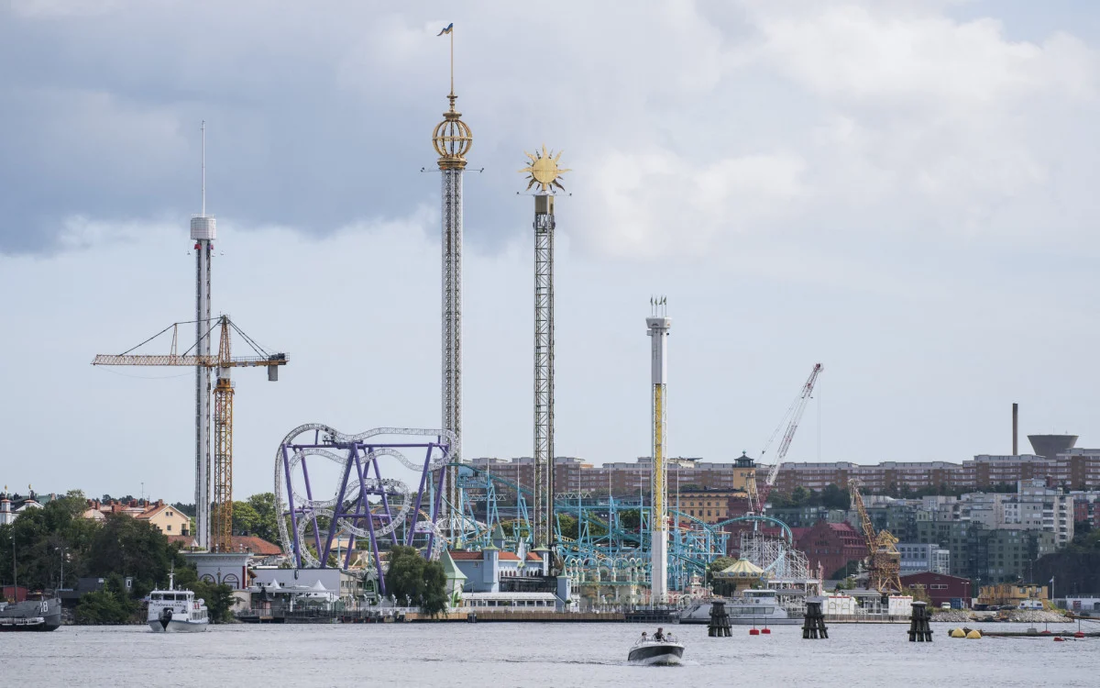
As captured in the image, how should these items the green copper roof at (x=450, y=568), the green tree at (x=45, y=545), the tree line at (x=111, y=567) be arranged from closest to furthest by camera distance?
the tree line at (x=111, y=567) → the green tree at (x=45, y=545) → the green copper roof at (x=450, y=568)

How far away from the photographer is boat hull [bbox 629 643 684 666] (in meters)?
110

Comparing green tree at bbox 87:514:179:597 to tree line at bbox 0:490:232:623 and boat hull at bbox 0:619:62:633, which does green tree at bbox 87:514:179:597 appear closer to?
tree line at bbox 0:490:232:623

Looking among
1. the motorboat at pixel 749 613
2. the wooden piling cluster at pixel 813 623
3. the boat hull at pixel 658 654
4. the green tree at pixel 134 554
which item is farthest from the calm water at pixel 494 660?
the motorboat at pixel 749 613

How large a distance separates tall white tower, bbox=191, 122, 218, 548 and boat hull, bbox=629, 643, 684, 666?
8195 centimetres

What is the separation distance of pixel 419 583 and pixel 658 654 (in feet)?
211

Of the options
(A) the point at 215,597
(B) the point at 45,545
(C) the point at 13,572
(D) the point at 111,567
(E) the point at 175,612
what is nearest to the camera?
(E) the point at 175,612

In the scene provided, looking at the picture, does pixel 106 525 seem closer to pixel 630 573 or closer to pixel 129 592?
pixel 129 592

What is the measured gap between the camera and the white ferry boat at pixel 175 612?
13975 centimetres

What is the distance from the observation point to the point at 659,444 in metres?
180

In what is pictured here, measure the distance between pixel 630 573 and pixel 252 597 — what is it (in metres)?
43.7

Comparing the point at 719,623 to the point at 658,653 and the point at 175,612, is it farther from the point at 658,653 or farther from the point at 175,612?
the point at 658,653

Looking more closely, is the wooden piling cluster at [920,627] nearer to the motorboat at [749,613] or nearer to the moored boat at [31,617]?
the motorboat at [749,613]

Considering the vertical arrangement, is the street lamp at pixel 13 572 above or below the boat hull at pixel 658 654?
above

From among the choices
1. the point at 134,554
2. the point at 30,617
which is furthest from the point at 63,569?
the point at 30,617
